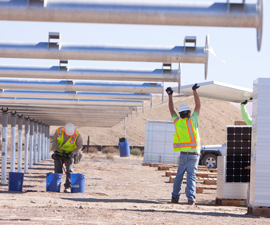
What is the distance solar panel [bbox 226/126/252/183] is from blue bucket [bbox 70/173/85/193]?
3.48m

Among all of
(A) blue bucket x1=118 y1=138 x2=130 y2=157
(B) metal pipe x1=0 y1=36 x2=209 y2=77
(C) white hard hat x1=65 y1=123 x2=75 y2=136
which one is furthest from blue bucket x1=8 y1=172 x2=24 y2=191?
(A) blue bucket x1=118 y1=138 x2=130 y2=157

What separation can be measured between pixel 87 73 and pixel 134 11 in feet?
14.1

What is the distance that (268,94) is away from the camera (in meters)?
8.39

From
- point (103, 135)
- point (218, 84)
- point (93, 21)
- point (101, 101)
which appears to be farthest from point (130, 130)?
point (93, 21)

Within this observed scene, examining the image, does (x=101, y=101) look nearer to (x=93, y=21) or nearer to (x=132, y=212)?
(x=132, y=212)

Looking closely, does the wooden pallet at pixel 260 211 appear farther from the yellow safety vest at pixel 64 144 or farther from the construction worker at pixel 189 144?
the yellow safety vest at pixel 64 144

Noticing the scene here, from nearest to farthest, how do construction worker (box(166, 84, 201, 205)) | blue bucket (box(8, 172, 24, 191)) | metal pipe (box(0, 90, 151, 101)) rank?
1. construction worker (box(166, 84, 201, 205))
2. blue bucket (box(8, 172, 24, 191))
3. metal pipe (box(0, 90, 151, 101))

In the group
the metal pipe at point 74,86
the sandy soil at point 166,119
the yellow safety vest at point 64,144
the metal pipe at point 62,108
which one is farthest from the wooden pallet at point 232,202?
the sandy soil at point 166,119

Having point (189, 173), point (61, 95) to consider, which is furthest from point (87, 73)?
point (61, 95)

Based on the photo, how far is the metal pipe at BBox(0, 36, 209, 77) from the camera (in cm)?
795

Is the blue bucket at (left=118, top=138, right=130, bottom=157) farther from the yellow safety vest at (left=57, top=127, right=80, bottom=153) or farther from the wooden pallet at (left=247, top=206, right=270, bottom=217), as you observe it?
the wooden pallet at (left=247, top=206, right=270, bottom=217)

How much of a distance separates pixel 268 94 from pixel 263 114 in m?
0.37

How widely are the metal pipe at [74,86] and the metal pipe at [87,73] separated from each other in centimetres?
139

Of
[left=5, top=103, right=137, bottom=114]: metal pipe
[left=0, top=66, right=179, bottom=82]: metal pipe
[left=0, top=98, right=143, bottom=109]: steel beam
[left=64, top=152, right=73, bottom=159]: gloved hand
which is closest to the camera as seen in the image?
[left=0, top=66, right=179, bottom=82]: metal pipe
